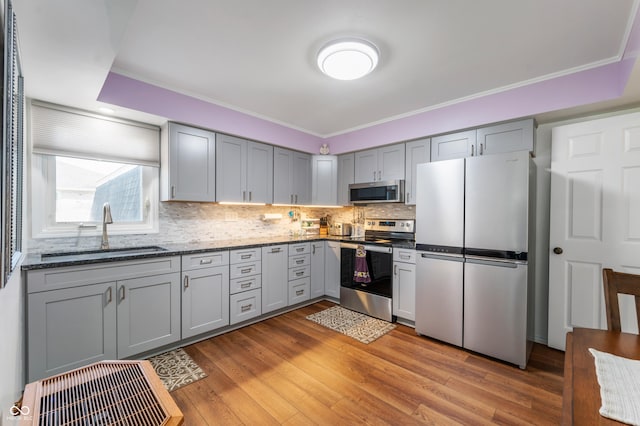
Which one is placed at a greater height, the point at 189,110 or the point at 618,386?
the point at 189,110

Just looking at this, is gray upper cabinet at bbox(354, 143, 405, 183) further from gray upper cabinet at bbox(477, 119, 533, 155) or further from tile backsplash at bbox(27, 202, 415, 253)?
gray upper cabinet at bbox(477, 119, 533, 155)

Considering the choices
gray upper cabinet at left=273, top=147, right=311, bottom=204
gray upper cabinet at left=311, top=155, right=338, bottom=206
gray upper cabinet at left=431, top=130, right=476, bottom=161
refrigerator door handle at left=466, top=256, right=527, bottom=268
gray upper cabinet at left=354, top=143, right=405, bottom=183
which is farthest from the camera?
gray upper cabinet at left=311, top=155, right=338, bottom=206

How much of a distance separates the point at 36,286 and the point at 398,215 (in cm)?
360

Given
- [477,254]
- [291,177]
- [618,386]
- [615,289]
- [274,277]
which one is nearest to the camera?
[618,386]

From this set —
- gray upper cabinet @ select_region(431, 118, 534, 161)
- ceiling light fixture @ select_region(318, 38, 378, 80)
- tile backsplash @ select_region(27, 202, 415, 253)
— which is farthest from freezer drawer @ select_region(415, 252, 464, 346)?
ceiling light fixture @ select_region(318, 38, 378, 80)

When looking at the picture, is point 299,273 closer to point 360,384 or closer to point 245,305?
point 245,305

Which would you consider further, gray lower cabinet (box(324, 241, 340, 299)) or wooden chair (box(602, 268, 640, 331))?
gray lower cabinet (box(324, 241, 340, 299))

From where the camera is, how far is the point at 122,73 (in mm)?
2393

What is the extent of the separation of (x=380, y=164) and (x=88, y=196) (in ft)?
10.6

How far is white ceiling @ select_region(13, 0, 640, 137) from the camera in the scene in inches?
62.4

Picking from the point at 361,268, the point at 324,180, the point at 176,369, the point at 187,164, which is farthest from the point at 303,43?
the point at 176,369

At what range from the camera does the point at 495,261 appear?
7.88ft

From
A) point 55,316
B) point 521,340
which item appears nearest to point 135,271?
point 55,316

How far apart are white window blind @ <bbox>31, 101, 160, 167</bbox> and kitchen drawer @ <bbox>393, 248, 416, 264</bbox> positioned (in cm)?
278
